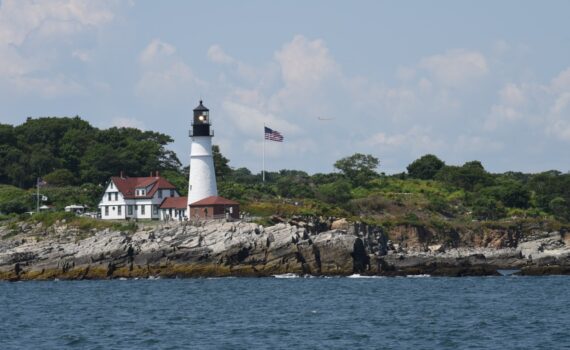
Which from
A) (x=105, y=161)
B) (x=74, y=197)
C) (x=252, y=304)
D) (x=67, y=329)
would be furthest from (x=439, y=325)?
(x=105, y=161)

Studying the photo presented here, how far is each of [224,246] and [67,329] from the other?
22901 mm

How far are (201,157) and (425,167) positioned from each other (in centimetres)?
4328

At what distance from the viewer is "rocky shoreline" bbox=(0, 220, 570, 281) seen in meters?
67.0

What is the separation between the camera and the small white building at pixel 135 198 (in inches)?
3142

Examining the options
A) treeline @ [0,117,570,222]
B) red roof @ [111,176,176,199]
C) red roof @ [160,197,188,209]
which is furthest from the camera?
treeline @ [0,117,570,222]

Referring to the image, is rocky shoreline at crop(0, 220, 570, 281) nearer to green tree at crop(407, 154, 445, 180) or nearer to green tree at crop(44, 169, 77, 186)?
green tree at crop(44, 169, 77, 186)

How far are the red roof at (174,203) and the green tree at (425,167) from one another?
132 ft

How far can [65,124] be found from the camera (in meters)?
104

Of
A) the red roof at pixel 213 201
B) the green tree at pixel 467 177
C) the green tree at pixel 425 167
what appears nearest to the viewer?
the red roof at pixel 213 201

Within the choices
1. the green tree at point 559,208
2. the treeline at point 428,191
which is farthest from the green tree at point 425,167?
the green tree at point 559,208

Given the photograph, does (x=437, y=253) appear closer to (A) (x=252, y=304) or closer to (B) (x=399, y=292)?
(B) (x=399, y=292)

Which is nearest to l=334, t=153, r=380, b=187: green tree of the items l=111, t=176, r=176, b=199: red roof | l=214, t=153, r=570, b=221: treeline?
l=214, t=153, r=570, b=221: treeline

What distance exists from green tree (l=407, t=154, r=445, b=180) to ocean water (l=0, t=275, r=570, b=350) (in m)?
45.2

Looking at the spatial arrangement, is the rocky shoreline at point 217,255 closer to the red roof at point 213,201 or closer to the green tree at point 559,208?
the red roof at point 213,201
